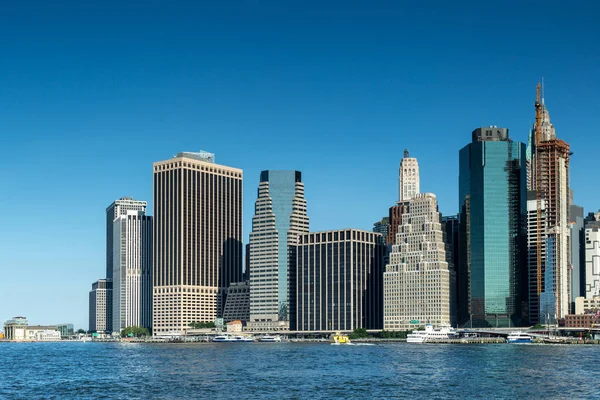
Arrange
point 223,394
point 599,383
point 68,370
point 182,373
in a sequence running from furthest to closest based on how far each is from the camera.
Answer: point 68,370 < point 182,373 < point 599,383 < point 223,394

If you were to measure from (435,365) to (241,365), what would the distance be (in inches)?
1509

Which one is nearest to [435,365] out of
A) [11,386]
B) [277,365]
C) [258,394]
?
[277,365]

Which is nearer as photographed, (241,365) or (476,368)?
(476,368)

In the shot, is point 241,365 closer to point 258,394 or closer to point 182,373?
point 182,373

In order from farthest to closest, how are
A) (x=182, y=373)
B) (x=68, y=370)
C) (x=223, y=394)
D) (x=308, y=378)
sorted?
1. (x=68, y=370)
2. (x=182, y=373)
3. (x=308, y=378)
4. (x=223, y=394)

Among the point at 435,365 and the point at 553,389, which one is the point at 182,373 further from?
the point at 553,389

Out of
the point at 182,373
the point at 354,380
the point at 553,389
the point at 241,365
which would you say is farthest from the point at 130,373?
the point at 553,389

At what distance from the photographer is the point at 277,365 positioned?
19700cm

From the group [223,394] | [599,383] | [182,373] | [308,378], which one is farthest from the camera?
[182,373]

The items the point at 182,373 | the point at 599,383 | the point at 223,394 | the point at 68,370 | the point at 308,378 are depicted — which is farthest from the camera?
the point at 68,370

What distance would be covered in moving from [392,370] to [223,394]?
53.6 meters

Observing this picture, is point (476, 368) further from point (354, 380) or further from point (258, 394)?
point (258, 394)

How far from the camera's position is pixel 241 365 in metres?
196

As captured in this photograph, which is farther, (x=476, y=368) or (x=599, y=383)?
(x=476, y=368)
